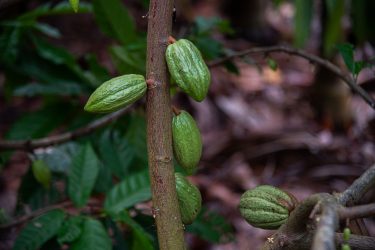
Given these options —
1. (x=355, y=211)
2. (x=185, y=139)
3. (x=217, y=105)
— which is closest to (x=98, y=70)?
(x=185, y=139)

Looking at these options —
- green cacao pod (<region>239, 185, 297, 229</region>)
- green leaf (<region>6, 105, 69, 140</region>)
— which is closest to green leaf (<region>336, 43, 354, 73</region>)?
green cacao pod (<region>239, 185, 297, 229</region>)

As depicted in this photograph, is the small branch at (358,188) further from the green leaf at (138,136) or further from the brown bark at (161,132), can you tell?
the green leaf at (138,136)

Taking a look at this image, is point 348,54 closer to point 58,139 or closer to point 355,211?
point 355,211

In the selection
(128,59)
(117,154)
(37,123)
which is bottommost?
(117,154)

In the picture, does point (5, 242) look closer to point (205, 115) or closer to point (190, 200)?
point (190, 200)

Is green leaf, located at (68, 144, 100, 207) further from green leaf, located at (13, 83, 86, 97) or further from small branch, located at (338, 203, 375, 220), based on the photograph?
small branch, located at (338, 203, 375, 220)

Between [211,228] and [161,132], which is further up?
[161,132]

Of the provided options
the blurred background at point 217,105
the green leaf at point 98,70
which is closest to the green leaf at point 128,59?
the blurred background at point 217,105
